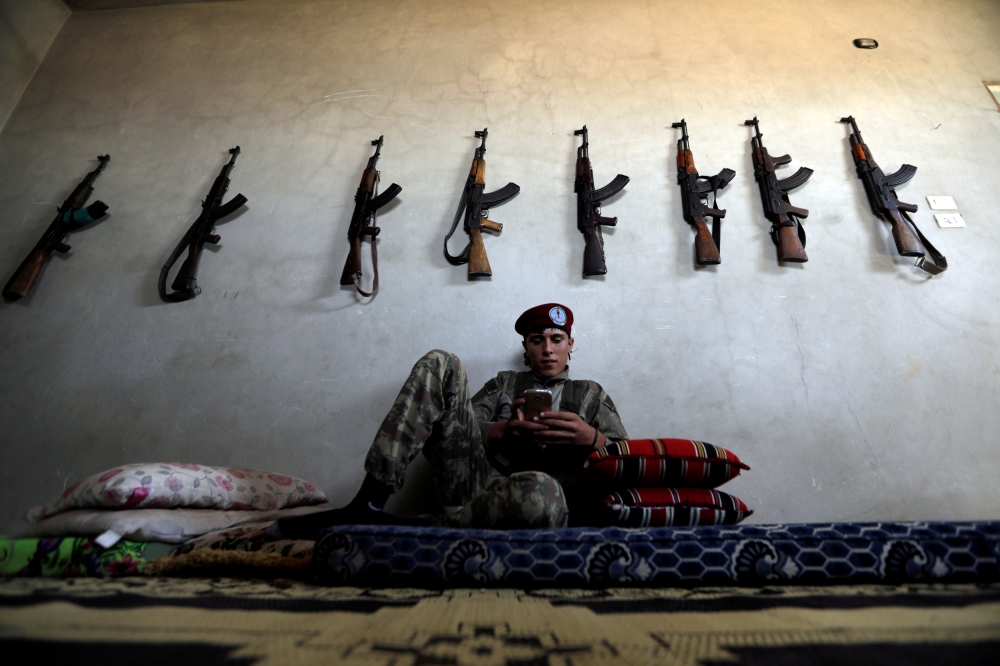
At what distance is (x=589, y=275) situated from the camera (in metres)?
2.44

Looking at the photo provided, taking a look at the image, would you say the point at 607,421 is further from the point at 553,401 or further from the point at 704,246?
the point at 704,246

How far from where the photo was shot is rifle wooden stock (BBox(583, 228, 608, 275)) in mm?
2375

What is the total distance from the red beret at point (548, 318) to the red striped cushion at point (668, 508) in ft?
2.55

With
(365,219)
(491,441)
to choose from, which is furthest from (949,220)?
(365,219)

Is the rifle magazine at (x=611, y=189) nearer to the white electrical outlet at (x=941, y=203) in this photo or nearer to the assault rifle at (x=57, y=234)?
the white electrical outlet at (x=941, y=203)

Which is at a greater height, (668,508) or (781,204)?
(781,204)

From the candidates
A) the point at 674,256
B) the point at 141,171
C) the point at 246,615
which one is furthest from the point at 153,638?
the point at 141,171

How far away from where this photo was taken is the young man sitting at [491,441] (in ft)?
3.82

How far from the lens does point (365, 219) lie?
2.59m

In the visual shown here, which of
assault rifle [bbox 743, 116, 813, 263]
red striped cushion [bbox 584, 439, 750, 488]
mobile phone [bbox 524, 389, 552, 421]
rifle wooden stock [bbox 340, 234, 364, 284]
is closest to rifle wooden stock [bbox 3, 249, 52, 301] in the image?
rifle wooden stock [bbox 340, 234, 364, 284]

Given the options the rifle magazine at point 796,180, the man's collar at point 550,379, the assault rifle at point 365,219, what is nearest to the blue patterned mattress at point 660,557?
the man's collar at point 550,379

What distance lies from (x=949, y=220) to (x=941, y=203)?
0.10 m

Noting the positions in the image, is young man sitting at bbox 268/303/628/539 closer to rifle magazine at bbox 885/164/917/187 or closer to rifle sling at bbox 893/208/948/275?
rifle sling at bbox 893/208/948/275

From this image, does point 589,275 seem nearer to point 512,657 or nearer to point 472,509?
point 472,509
